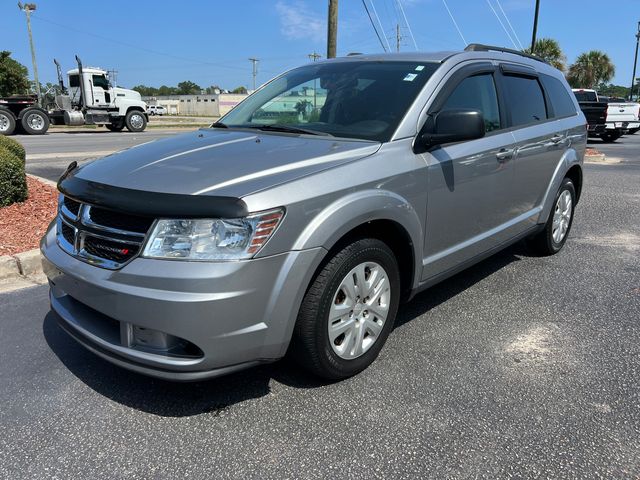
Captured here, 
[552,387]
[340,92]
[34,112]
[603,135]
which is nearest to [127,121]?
[34,112]

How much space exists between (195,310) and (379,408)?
112 cm

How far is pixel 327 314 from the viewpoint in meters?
2.70

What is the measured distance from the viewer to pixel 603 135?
861 inches

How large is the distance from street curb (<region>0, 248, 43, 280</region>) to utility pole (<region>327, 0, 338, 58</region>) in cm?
995

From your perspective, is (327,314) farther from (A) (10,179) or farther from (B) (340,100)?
(A) (10,179)

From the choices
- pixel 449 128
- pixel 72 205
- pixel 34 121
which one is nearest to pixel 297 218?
pixel 449 128

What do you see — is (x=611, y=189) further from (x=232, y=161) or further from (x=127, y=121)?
(x=127, y=121)

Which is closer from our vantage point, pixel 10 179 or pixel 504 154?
pixel 504 154

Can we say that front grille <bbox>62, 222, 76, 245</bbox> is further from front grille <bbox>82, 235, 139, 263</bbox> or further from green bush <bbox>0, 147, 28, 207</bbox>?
green bush <bbox>0, 147, 28, 207</bbox>

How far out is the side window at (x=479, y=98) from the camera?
358 cm

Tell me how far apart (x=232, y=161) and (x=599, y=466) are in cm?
223

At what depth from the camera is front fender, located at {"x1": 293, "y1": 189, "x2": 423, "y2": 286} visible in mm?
2520

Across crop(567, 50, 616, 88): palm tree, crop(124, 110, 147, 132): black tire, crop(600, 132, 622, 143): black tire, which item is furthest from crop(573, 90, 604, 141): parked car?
crop(567, 50, 616, 88): palm tree

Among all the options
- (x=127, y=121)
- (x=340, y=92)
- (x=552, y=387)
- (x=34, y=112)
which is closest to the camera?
(x=552, y=387)
